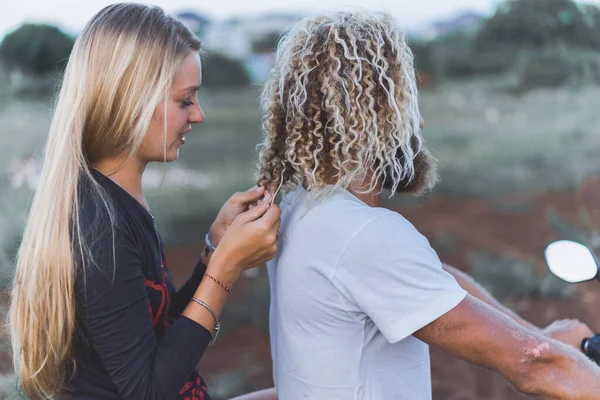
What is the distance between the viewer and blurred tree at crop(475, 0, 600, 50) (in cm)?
536

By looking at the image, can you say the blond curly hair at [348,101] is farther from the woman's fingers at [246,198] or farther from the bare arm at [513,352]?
the bare arm at [513,352]

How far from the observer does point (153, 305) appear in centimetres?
155

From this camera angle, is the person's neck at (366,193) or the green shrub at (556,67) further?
the green shrub at (556,67)

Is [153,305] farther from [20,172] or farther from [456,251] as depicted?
[456,251]

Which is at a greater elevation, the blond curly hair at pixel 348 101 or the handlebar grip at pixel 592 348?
the blond curly hair at pixel 348 101

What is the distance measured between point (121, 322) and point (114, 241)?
167mm

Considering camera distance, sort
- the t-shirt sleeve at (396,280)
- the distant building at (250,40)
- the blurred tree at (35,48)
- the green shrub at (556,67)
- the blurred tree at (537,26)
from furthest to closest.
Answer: the green shrub at (556,67) < the blurred tree at (537,26) < the distant building at (250,40) < the blurred tree at (35,48) < the t-shirt sleeve at (396,280)

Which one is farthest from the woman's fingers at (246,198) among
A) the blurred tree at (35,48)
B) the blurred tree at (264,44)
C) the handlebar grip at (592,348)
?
the blurred tree at (264,44)

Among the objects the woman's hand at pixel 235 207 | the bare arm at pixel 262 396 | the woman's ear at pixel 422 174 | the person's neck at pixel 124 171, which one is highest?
the person's neck at pixel 124 171

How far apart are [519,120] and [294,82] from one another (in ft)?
14.6

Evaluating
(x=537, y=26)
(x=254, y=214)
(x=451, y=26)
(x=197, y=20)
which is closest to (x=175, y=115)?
(x=254, y=214)

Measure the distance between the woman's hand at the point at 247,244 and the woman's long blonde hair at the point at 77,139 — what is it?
1.00 ft

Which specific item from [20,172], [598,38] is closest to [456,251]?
[598,38]

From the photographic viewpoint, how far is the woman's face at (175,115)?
1596 millimetres
